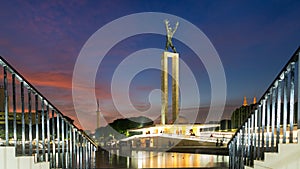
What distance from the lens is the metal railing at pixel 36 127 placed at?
264 centimetres

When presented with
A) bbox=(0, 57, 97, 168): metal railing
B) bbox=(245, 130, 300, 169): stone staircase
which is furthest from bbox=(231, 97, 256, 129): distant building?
bbox=(0, 57, 97, 168): metal railing

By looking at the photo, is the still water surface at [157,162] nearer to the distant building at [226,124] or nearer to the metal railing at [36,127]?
the metal railing at [36,127]

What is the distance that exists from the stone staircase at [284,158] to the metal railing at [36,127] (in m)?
2.28

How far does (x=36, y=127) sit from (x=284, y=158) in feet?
8.18

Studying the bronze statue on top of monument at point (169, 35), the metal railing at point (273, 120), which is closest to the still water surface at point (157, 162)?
the metal railing at point (273, 120)

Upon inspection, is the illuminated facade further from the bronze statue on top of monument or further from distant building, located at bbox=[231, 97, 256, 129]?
distant building, located at bbox=[231, 97, 256, 129]

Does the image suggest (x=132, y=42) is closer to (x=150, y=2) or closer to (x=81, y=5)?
(x=150, y=2)

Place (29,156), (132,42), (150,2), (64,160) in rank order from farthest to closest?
(132,42)
(150,2)
(64,160)
(29,156)

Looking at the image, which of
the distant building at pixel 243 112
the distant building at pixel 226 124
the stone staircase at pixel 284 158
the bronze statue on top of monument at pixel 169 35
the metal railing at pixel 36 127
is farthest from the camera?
the bronze statue on top of monument at pixel 169 35

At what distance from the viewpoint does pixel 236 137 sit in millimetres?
3773

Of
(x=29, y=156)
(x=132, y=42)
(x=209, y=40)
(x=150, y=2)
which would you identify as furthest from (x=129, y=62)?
(x=29, y=156)

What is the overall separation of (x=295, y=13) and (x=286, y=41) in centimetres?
103

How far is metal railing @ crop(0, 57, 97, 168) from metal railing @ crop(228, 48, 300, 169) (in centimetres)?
212

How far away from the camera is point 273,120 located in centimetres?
290
